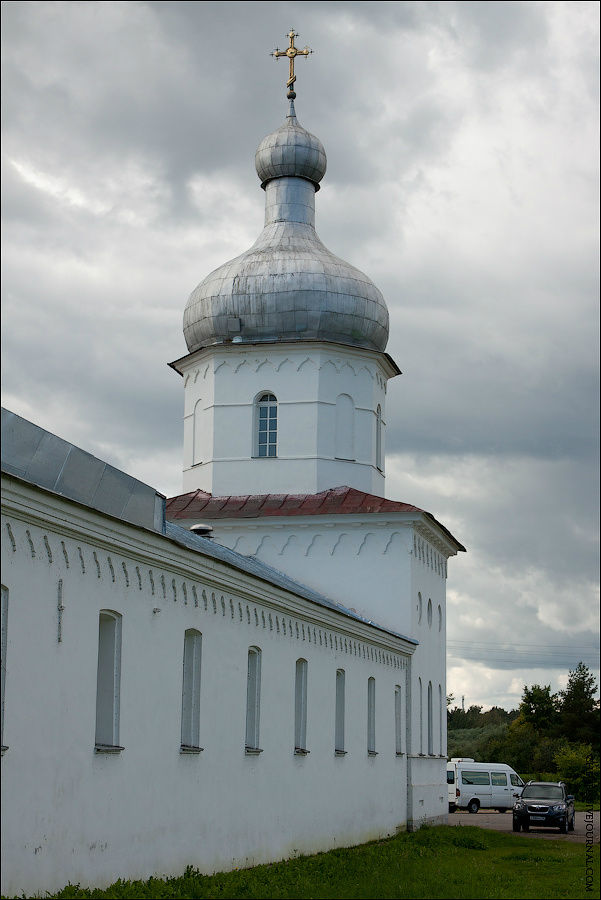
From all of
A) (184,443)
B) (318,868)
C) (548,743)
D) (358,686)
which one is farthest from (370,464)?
(548,743)

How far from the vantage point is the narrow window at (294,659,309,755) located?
18.7m

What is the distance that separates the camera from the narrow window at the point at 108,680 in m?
12.6

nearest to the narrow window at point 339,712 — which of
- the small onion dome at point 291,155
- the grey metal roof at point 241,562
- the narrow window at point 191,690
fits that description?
the grey metal roof at point 241,562

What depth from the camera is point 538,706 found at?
72188 mm

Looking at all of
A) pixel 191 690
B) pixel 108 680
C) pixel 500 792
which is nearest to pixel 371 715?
pixel 191 690

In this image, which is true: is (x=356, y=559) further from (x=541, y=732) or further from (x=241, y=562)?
(x=541, y=732)

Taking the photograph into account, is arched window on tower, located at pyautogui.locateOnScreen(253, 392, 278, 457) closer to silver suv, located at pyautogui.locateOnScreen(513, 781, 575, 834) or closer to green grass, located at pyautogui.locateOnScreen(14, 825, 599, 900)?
green grass, located at pyautogui.locateOnScreen(14, 825, 599, 900)

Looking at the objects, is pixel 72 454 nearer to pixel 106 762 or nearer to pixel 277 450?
pixel 106 762

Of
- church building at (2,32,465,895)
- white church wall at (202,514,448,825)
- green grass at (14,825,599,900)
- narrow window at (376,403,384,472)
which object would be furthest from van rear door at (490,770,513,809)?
green grass at (14,825,599,900)

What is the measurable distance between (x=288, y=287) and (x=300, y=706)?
11.4m

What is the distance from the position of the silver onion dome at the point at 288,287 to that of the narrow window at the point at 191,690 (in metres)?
13.2

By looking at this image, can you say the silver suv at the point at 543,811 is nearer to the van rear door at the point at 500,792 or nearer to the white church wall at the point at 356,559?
the white church wall at the point at 356,559

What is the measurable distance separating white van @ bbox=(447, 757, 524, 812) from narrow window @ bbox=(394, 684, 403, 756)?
17.0m

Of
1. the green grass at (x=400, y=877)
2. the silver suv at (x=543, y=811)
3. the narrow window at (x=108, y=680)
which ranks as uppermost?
the narrow window at (x=108, y=680)
